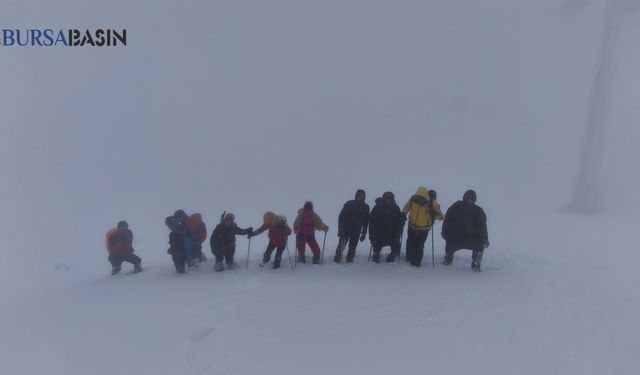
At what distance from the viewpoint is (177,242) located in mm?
10883

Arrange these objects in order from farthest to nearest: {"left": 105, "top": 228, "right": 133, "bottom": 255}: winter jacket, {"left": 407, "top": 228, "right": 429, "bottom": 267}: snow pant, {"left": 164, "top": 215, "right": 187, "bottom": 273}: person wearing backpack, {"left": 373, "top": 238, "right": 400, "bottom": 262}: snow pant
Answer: {"left": 105, "top": 228, "right": 133, "bottom": 255}: winter jacket, {"left": 164, "top": 215, "right": 187, "bottom": 273}: person wearing backpack, {"left": 373, "top": 238, "right": 400, "bottom": 262}: snow pant, {"left": 407, "top": 228, "right": 429, "bottom": 267}: snow pant

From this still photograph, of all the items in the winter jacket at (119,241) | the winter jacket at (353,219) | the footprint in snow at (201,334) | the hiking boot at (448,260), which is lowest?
the footprint in snow at (201,334)

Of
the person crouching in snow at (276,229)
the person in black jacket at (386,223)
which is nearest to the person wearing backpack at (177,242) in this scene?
the person crouching in snow at (276,229)

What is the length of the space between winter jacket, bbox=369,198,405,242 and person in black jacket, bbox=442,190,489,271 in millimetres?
998

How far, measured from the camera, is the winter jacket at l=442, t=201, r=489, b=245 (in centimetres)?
979

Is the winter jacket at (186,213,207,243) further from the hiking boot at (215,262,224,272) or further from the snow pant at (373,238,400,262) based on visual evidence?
the snow pant at (373,238,400,262)

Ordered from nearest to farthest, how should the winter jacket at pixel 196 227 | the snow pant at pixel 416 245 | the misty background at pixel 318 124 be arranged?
the snow pant at pixel 416 245 → the winter jacket at pixel 196 227 → the misty background at pixel 318 124

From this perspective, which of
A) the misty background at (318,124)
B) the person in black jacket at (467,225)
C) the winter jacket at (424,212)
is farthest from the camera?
the misty background at (318,124)

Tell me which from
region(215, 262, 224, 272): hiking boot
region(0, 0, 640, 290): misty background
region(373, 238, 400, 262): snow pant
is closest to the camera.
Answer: region(373, 238, 400, 262): snow pant

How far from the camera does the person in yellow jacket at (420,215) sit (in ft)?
33.1

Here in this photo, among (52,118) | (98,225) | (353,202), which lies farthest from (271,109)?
(353,202)

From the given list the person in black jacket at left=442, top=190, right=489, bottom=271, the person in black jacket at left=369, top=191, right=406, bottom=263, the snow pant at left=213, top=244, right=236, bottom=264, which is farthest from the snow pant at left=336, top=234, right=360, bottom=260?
the snow pant at left=213, top=244, right=236, bottom=264

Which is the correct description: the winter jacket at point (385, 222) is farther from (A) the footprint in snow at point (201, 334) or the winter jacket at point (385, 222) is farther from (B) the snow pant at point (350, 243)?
(A) the footprint in snow at point (201, 334)

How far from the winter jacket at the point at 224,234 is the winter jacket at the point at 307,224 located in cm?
110
